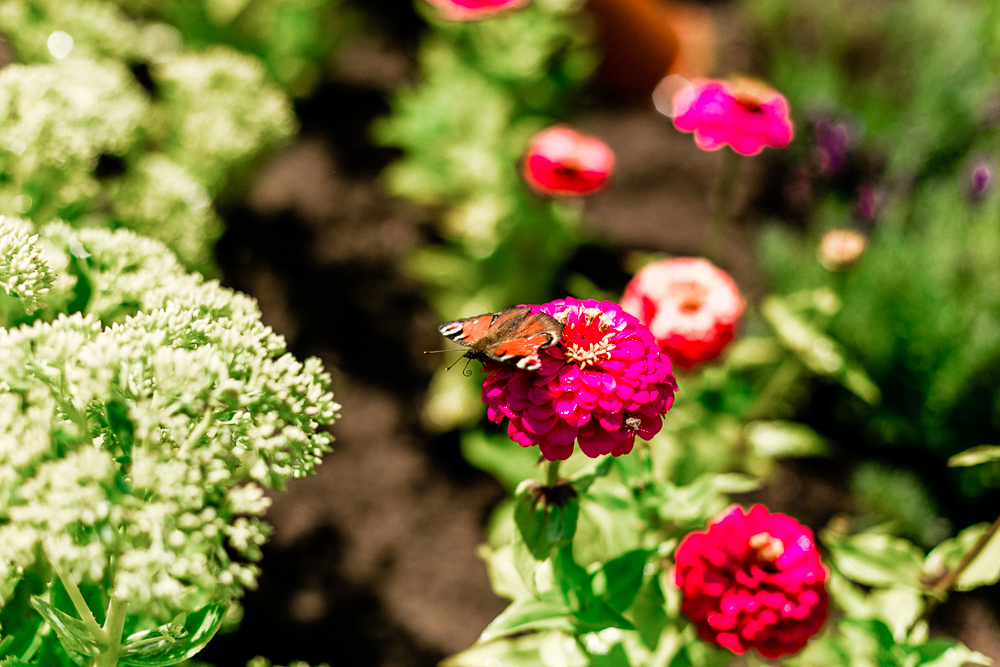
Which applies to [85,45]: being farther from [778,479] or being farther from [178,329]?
[778,479]

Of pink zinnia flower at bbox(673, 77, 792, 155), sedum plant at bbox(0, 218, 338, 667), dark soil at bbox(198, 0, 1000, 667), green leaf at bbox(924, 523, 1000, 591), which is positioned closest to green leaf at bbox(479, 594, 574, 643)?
sedum plant at bbox(0, 218, 338, 667)

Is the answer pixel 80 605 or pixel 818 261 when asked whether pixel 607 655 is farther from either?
pixel 818 261

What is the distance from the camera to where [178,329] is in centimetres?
77

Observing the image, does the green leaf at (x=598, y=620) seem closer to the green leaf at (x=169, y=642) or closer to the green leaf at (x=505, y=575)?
the green leaf at (x=505, y=575)

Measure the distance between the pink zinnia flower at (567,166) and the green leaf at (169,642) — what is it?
1313 millimetres

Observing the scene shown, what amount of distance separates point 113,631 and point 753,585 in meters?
0.90

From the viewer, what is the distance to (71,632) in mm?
744

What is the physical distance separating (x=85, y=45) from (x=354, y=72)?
1.48 meters

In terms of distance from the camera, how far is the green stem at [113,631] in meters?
0.75

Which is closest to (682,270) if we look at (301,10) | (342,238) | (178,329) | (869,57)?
(178,329)

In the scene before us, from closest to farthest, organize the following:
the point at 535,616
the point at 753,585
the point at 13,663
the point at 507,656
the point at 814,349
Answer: the point at 13,663
the point at 535,616
the point at 753,585
the point at 507,656
the point at 814,349

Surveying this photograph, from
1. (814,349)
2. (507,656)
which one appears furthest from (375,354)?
(814,349)

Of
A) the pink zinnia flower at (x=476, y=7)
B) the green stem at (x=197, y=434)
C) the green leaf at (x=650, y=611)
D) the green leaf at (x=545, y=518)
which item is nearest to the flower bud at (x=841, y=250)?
the green leaf at (x=650, y=611)

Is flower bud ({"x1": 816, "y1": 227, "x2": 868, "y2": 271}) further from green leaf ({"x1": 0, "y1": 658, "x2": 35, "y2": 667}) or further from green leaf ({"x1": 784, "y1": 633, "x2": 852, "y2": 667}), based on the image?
green leaf ({"x1": 0, "y1": 658, "x2": 35, "y2": 667})
